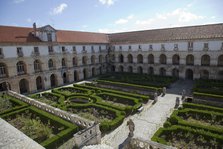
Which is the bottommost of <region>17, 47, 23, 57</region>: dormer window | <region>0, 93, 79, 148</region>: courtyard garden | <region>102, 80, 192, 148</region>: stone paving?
<region>102, 80, 192, 148</region>: stone paving

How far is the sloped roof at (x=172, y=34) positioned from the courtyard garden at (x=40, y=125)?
31.5 meters

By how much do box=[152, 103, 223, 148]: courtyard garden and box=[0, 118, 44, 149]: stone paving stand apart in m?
9.50

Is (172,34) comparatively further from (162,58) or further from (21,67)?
(21,67)

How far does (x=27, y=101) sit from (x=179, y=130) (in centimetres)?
1936

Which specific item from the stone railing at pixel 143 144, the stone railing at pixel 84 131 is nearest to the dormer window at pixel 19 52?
the stone railing at pixel 84 131

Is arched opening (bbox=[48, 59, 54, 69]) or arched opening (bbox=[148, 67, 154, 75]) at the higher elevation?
arched opening (bbox=[48, 59, 54, 69])

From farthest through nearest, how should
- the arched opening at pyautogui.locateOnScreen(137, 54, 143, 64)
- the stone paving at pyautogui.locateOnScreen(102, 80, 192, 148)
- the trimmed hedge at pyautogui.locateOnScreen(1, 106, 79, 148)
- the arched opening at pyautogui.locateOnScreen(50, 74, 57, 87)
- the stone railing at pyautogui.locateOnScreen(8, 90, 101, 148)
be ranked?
the arched opening at pyautogui.locateOnScreen(137, 54, 143, 64)
the arched opening at pyautogui.locateOnScreen(50, 74, 57, 87)
the stone paving at pyautogui.locateOnScreen(102, 80, 192, 148)
the trimmed hedge at pyautogui.locateOnScreen(1, 106, 79, 148)
the stone railing at pyautogui.locateOnScreen(8, 90, 101, 148)

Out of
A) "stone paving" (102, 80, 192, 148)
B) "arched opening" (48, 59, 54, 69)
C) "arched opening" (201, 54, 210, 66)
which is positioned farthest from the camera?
"arched opening" (201, 54, 210, 66)

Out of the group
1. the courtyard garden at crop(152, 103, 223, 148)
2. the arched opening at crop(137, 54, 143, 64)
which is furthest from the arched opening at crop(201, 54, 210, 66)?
the courtyard garden at crop(152, 103, 223, 148)

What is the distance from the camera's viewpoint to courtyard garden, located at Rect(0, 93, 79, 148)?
511 inches

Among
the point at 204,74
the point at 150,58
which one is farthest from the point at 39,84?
the point at 204,74

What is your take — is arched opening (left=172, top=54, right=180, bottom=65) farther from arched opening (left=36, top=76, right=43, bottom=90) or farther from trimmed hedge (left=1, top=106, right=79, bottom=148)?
trimmed hedge (left=1, top=106, right=79, bottom=148)

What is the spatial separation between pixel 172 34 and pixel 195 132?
29.4 meters

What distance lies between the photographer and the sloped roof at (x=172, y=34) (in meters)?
32.8
